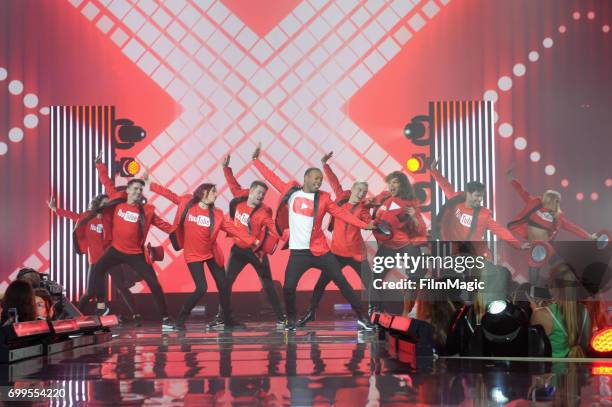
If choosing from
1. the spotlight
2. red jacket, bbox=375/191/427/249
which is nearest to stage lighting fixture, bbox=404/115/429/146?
red jacket, bbox=375/191/427/249

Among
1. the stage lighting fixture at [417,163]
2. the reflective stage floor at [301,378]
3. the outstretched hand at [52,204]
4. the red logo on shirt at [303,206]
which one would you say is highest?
the stage lighting fixture at [417,163]

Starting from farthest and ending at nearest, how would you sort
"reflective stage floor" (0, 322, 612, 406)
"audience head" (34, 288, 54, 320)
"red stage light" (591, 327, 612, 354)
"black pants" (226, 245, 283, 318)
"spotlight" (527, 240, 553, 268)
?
"black pants" (226, 245, 283, 318) → "spotlight" (527, 240, 553, 268) → "audience head" (34, 288, 54, 320) → "red stage light" (591, 327, 612, 354) → "reflective stage floor" (0, 322, 612, 406)

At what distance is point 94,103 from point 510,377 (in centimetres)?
803

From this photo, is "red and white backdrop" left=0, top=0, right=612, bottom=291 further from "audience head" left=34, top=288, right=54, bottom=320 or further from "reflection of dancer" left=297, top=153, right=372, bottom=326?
Result: "audience head" left=34, top=288, right=54, bottom=320

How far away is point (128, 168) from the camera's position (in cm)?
1075

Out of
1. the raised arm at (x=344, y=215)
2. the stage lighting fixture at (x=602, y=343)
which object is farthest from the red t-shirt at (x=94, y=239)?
the stage lighting fixture at (x=602, y=343)

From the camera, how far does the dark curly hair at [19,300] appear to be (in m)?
5.71

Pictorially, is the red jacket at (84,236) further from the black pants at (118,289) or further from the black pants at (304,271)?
the black pants at (304,271)

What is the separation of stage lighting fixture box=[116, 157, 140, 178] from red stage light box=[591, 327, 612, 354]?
738 cm

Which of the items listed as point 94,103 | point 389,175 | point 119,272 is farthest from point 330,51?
point 119,272

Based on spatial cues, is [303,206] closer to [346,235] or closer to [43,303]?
[346,235]

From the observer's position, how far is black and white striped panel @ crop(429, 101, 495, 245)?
35.1ft

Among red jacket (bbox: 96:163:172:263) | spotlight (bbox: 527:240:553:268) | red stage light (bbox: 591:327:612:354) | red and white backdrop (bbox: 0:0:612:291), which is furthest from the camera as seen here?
red and white backdrop (bbox: 0:0:612:291)

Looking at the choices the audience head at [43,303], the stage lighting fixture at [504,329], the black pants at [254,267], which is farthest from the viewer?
the black pants at [254,267]
